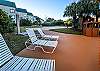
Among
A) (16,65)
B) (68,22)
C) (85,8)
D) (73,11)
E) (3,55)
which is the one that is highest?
(85,8)

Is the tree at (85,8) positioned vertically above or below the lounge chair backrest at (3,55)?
above

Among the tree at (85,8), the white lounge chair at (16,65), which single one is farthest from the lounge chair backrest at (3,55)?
the tree at (85,8)

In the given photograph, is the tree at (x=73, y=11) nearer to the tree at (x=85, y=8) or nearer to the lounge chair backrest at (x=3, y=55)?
the tree at (x=85, y=8)

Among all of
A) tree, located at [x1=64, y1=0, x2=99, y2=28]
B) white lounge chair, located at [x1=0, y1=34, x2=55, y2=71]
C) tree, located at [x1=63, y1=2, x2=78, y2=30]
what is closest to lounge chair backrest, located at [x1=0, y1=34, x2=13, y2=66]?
white lounge chair, located at [x1=0, y1=34, x2=55, y2=71]

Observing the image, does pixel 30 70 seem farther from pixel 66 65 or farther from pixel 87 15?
pixel 87 15

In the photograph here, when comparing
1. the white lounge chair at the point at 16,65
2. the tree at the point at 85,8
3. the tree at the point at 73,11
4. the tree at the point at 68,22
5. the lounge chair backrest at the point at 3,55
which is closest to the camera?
the white lounge chair at the point at 16,65

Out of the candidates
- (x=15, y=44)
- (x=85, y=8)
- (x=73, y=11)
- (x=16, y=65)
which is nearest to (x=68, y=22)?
(x=73, y=11)

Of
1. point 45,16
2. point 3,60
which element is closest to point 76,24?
point 45,16

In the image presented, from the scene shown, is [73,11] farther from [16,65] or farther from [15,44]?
[16,65]

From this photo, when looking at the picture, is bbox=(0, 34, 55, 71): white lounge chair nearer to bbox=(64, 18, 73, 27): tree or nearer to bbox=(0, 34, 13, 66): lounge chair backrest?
bbox=(0, 34, 13, 66): lounge chair backrest

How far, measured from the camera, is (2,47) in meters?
4.02

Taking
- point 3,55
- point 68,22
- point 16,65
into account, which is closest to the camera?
point 16,65

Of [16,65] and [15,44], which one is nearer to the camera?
[16,65]

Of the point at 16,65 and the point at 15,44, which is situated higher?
the point at 16,65
